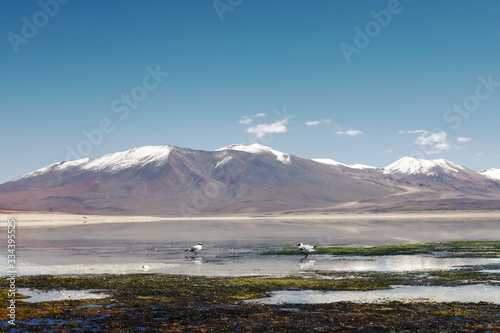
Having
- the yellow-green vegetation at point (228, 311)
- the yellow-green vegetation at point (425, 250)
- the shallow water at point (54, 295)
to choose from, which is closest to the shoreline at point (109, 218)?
the yellow-green vegetation at point (425, 250)

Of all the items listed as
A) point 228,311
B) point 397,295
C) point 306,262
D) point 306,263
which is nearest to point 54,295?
point 228,311

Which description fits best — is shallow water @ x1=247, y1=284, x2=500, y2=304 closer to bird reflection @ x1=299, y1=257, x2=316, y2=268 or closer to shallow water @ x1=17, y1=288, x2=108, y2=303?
shallow water @ x1=17, y1=288, x2=108, y2=303

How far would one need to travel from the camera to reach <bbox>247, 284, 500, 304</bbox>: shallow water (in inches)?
819

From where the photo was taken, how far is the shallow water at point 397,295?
2080cm

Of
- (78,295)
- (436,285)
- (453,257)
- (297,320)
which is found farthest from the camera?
(453,257)

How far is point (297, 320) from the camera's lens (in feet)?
56.5

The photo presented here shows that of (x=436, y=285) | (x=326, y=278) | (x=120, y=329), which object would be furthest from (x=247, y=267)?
(x=120, y=329)

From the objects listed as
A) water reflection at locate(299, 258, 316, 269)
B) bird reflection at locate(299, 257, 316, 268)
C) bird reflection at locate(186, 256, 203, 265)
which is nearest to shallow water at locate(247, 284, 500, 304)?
water reflection at locate(299, 258, 316, 269)

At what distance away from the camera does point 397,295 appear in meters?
22.0

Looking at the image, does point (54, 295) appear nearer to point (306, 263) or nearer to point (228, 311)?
point (228, 311)

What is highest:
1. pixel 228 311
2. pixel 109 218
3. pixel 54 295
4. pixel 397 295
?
pixel 109 218

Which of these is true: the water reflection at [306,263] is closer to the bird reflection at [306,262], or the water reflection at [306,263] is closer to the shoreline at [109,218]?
the bird reflection at [306,262]

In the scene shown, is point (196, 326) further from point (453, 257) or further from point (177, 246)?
point (177, 246)

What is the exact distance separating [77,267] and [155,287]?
37.8 ft
